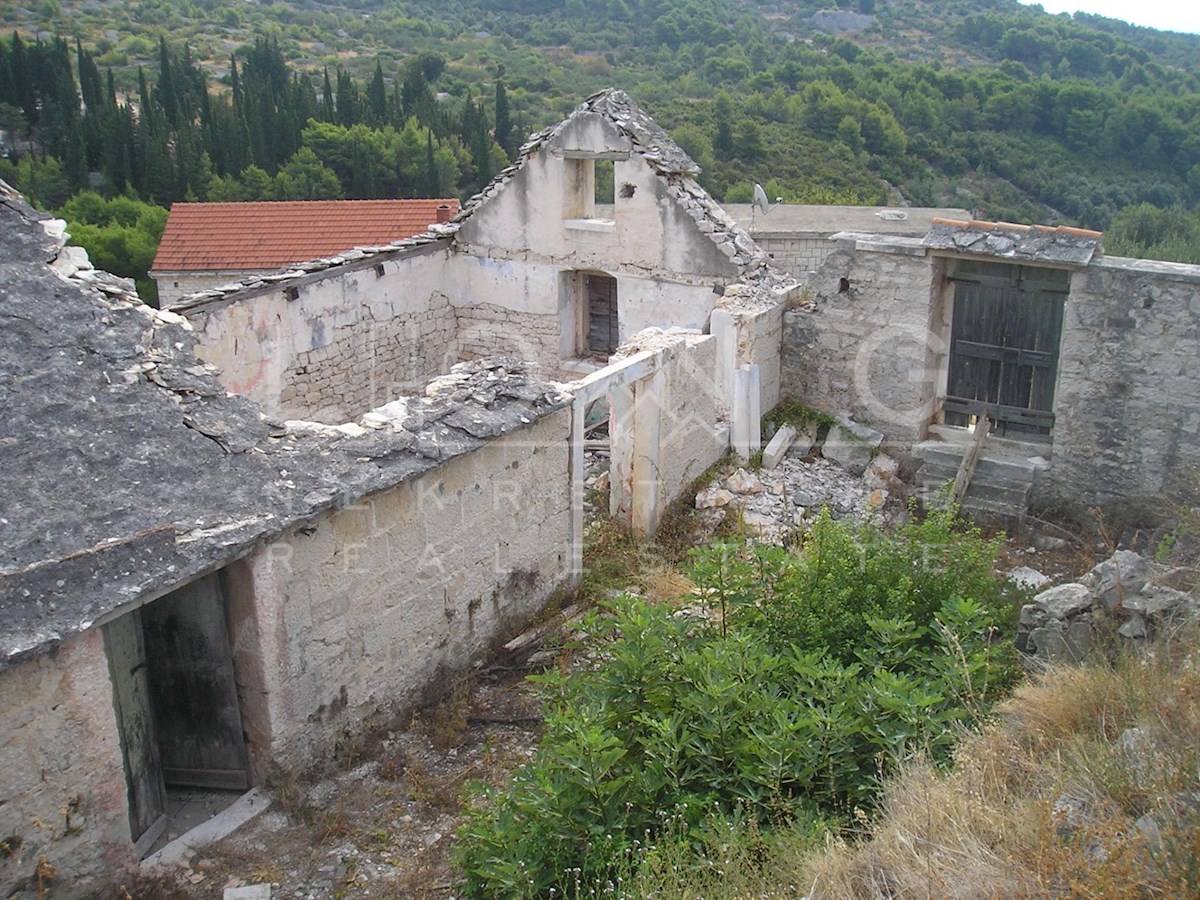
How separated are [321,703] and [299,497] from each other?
1.45m

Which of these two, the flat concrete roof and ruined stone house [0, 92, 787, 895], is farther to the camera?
the flat concrete roof

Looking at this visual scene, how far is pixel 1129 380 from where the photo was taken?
35.3 feet

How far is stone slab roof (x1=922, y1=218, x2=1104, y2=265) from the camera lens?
10688mm

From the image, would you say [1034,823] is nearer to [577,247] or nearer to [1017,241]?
[1017,241]

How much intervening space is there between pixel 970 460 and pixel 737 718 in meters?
6.88

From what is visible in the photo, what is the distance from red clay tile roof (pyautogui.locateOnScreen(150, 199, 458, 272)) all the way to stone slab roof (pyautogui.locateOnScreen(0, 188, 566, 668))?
13967 millimetres

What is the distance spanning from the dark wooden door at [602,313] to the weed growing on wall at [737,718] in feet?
22.7

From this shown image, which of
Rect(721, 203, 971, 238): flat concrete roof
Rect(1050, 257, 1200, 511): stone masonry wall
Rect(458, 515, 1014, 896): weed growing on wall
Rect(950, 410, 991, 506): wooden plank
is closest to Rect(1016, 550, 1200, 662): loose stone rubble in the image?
Rect(458, 515, 1014, 896): weed growing on wall

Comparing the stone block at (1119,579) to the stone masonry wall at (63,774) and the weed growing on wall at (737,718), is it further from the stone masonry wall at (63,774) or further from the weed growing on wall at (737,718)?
the stone masonry wall at (63,774)

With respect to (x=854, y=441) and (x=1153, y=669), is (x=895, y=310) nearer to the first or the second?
(x=854, y=441)

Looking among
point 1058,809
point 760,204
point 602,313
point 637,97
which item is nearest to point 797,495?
point 602,313

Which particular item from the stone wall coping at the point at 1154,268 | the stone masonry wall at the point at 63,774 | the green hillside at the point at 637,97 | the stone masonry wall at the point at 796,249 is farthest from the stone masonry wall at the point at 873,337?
the green hillside at the point at 637,97

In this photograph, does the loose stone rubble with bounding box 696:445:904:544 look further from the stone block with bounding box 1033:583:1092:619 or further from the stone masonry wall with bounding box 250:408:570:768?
the stone block with bounding box 1033:583:1092:619

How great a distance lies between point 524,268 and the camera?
13.1 m
